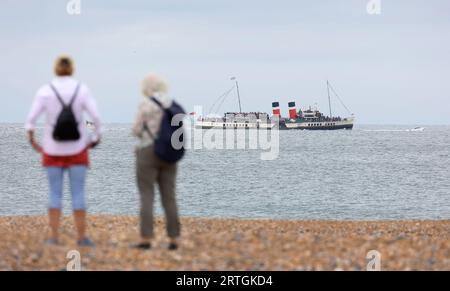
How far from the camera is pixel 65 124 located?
8.66 meters

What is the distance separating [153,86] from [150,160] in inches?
37.1

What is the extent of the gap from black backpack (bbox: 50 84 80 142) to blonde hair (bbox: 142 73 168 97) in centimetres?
88

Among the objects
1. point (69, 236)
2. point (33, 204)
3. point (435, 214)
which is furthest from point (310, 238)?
point (33, 204)

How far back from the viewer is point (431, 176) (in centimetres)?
7038

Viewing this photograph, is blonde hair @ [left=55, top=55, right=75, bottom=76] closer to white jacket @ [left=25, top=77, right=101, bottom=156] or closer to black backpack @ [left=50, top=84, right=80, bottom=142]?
white jacket @ [left=25, top=77, right=101, bottom=156]

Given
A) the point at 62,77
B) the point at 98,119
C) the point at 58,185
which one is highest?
the point at 62,77

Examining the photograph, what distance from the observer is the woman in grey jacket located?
344 inches

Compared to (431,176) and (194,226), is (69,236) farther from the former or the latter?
(431,176)

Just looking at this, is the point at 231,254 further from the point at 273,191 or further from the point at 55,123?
the point at 273,191

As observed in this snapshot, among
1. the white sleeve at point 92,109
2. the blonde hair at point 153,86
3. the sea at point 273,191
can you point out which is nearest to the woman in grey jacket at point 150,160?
the blonde hair at point 153,86

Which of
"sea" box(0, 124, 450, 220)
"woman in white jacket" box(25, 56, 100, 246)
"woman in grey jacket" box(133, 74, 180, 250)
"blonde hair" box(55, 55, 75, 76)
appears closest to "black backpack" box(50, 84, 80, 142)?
"woman in white jacket" box(25, 56, 100, 246)

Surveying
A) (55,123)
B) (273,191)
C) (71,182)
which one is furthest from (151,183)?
(273,191)

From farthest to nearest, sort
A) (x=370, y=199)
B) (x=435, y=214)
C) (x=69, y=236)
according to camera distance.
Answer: (x=370, y=199) → (x=435, y=214) → (x=69, y=236)

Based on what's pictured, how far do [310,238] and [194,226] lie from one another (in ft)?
14.9
